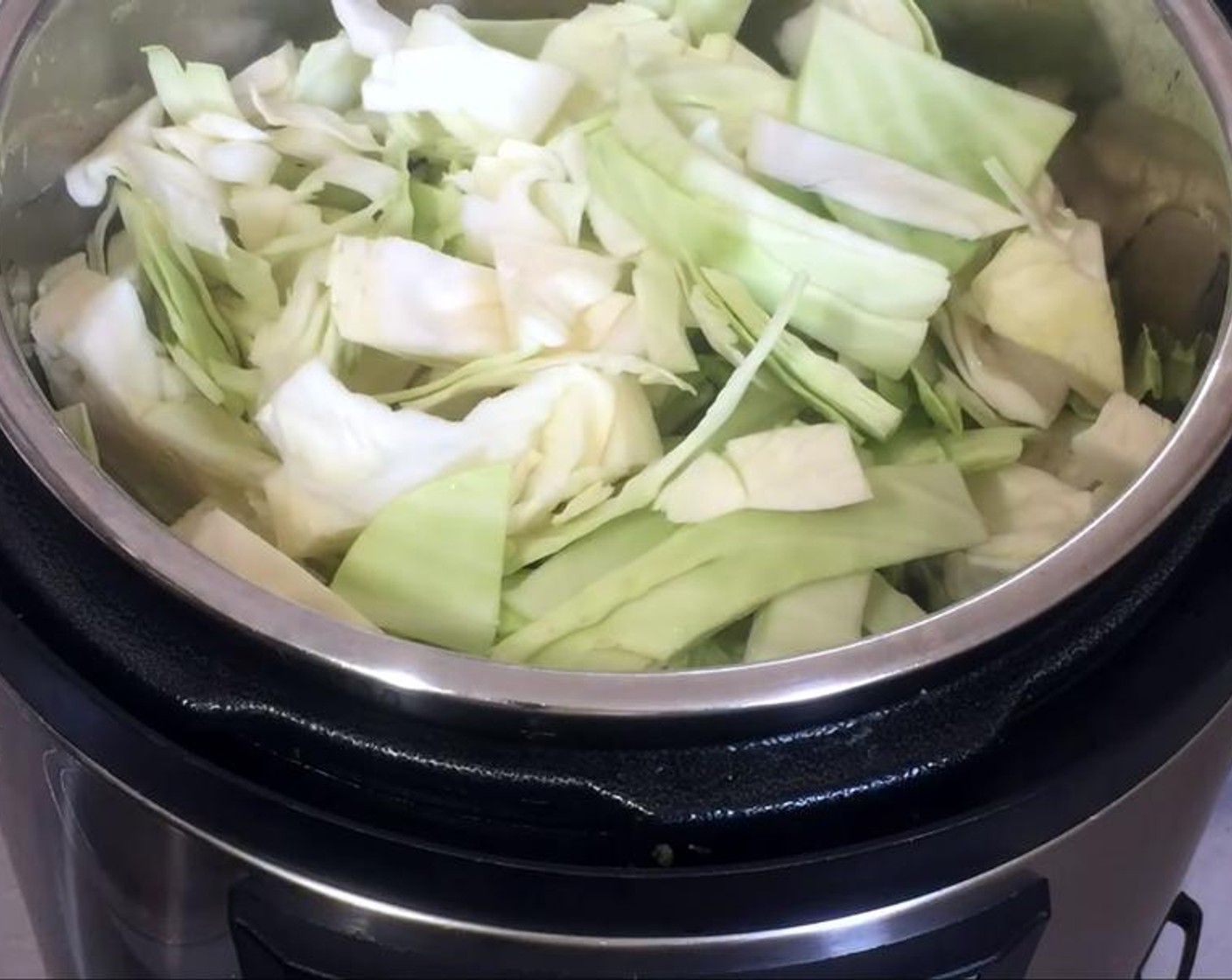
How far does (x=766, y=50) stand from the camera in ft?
3.41

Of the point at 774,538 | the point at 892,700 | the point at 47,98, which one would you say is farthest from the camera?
the point at 47,98

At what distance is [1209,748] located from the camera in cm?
73

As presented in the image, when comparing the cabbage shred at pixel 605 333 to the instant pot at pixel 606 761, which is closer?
the instant pot at pixel 606 761

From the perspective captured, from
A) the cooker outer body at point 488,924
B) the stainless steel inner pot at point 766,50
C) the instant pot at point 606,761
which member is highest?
the stainless steel inner pot at point 766,50

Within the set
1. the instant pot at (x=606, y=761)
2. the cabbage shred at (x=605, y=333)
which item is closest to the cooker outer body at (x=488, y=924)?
the instant pot at (x=606, y=761)

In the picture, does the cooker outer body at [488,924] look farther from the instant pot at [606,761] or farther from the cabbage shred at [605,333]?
the cabbage shred at [605,333]

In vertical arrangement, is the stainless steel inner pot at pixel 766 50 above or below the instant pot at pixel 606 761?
above

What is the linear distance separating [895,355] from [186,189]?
382mm

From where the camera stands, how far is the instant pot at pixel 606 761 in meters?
0.63

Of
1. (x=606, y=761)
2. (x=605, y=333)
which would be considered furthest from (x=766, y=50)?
(x=606, y=761)

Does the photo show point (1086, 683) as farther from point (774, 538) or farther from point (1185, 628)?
point (774, 538)

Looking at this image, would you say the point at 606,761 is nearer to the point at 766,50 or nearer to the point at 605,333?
the point at 605,333

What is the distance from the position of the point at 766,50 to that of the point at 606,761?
0.55m

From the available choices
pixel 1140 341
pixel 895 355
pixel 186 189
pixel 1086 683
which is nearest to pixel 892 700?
pixel 1086 683
